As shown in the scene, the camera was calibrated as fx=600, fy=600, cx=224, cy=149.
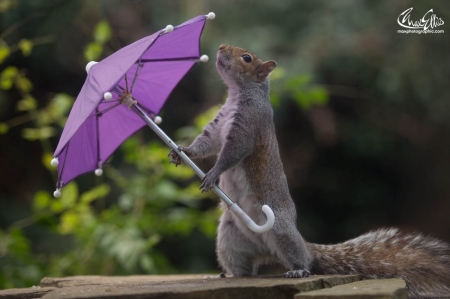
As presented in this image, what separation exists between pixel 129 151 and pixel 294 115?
2.21 metres

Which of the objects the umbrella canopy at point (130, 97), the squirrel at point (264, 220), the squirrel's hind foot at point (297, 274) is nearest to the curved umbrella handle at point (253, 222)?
the squirrel at point (264, 220)

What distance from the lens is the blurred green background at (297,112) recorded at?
4980mm

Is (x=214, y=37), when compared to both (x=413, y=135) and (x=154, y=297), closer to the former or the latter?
(x=413, y=135)

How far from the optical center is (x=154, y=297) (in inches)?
81.0

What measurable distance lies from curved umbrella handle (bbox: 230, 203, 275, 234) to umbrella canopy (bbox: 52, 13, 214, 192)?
0.69 meters

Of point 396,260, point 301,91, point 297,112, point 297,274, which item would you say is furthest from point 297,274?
point 297,112

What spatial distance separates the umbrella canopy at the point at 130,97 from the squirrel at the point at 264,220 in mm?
226

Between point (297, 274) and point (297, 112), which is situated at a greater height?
point (297, 112)

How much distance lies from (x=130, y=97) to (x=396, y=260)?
141 cm

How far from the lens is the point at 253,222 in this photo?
2.52 m

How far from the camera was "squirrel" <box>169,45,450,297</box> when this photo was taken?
260cm

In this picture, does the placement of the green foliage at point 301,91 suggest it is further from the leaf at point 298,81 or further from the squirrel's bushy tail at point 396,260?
the squirrel's bushy tail at point 396,260

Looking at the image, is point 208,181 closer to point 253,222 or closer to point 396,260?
point 253,222

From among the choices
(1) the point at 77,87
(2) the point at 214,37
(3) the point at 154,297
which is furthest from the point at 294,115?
(3) the point at 154,297
